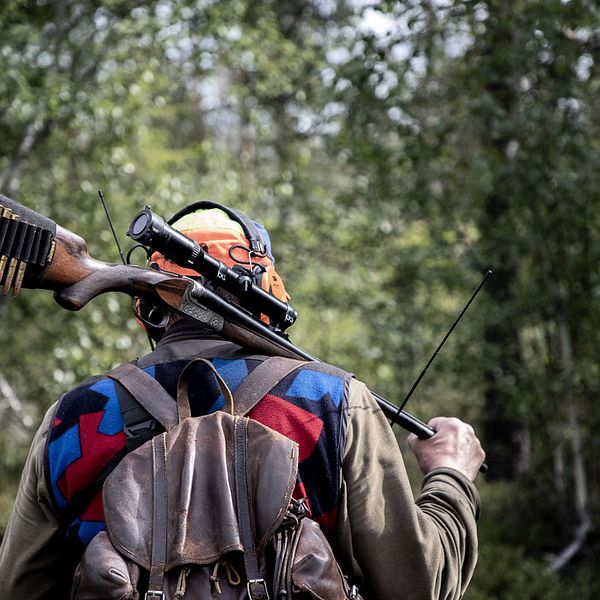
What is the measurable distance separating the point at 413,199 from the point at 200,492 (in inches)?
273

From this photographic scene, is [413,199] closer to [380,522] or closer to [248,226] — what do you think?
[248,226]

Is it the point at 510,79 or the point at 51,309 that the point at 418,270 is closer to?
the point at 510,79

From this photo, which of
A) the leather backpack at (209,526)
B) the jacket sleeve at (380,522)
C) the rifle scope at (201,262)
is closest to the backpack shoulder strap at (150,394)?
the leather backpack at (209,526)

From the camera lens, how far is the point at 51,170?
9250 mm

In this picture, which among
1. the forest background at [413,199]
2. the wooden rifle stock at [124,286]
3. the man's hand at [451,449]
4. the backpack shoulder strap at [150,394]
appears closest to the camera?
the backpack shoulder strap at [150,394]

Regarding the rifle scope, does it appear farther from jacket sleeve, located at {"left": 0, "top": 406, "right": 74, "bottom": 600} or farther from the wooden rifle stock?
jacket sleeve, located at {"left": 0, "top": 406, "right": 74, "bottom": 600}

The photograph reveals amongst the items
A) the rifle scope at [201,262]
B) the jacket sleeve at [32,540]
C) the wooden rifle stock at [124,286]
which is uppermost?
the rifle scope at [201,262]

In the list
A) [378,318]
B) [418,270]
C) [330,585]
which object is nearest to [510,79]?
[418,270]

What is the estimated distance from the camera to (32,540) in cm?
230

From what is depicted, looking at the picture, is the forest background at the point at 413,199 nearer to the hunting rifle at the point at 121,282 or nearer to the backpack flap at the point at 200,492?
the hunting rifle at the point at 121,282

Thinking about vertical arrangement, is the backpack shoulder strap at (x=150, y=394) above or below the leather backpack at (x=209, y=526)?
above

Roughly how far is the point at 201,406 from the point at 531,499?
25.0ft

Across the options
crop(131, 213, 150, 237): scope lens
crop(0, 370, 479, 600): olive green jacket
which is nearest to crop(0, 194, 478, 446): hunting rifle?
crop(131, 213, 150, 237): scope lens

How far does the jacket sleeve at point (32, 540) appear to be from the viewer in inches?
90.1
